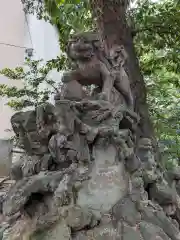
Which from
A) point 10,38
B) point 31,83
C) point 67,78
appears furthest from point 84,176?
point 10,38

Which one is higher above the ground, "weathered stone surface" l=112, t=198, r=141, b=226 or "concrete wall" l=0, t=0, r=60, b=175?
"concrete wall" l=0, t=0, r=60, b=175

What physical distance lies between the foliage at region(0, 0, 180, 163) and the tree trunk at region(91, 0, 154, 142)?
40 centimetres

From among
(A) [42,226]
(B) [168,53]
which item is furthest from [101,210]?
(B) [168,53]

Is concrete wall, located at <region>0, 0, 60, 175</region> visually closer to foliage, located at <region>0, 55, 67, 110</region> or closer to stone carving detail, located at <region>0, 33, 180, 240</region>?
foliage, located at <region>0, 55, 67, 110</region>

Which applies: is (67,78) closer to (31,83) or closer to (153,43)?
(153,43)

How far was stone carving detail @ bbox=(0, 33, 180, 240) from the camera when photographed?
6.72ft

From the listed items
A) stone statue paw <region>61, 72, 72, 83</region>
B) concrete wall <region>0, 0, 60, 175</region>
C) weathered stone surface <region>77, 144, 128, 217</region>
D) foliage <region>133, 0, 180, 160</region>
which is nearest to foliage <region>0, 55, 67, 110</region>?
foliage <region>133, 0, 180, 160</region>

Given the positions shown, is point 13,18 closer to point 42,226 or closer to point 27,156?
point 27,156

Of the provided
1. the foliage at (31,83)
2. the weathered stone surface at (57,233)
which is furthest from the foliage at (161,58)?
the weathered stone surface at (57,233)

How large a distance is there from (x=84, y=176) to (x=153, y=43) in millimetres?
3806

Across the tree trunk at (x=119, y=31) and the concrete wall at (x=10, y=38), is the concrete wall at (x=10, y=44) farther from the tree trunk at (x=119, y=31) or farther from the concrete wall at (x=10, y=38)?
the tree trunk at (x=119, y=31)

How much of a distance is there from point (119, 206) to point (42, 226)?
1.65 ft

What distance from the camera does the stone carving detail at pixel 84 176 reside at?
2047 millimetres

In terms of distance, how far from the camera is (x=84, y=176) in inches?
89.0
